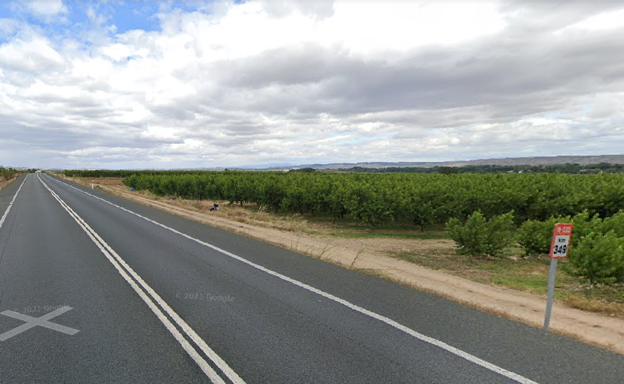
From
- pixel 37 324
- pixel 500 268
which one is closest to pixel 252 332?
pixel 37 324

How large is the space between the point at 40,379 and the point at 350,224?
17571 millimetres

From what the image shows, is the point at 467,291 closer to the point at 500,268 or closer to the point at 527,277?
the point at 527,277

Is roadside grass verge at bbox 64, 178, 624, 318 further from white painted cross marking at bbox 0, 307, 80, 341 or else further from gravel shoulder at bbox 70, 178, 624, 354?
white painted cross marking at bbox 0, 307, 80, 341

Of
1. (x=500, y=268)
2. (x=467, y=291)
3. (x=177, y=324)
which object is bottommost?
(x=500, y=268)

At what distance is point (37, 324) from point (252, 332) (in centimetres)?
354

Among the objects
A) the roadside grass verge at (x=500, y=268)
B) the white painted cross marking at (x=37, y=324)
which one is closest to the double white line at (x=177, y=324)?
the white painted cross marking at (x=37, y=324)

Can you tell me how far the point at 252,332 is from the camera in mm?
5477

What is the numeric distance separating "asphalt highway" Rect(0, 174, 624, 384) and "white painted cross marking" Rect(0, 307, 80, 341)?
0.02 metres

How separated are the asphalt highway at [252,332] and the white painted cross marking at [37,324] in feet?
0.06

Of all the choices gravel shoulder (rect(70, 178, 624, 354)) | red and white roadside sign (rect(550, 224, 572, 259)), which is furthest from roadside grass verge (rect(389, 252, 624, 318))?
red and white roadside sign (rect(550, 224, 572, 259))

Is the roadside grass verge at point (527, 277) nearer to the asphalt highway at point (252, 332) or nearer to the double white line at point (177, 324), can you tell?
the asphalt highway at point (252, 332)

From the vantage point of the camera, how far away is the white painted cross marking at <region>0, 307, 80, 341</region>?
546cm

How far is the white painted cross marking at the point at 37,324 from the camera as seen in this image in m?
5.46

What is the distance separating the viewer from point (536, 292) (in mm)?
8047
